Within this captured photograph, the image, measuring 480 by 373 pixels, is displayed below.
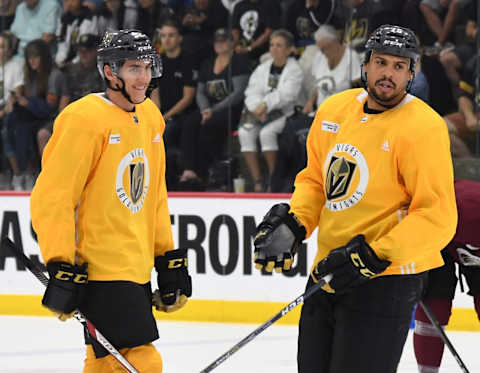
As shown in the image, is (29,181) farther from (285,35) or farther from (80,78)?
(285,35)

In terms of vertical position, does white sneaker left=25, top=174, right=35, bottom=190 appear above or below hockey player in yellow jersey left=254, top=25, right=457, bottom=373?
below

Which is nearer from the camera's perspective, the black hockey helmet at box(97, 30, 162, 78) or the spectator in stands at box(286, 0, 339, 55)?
the black hockey helmet at box(97, 30, 162, 78)

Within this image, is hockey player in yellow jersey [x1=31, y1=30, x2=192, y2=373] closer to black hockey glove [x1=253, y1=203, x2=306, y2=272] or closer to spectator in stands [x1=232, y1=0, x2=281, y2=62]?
black hockey glove [x1=253, y1=203, x2=306, y2=272]

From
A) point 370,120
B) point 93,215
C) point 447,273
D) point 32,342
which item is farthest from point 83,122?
point 32,342

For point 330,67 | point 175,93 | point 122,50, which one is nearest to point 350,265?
point 122,50

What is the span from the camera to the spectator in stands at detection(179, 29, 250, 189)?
5566mm

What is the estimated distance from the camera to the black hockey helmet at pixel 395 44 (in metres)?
2.30

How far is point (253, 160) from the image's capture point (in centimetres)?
553

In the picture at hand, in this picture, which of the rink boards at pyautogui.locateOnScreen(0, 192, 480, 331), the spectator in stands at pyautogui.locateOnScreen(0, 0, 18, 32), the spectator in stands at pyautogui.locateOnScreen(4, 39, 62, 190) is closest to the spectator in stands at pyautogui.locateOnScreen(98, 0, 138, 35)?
the spectator in stands at pyautogui.locateOnScreen(4, 39, 62, 190)

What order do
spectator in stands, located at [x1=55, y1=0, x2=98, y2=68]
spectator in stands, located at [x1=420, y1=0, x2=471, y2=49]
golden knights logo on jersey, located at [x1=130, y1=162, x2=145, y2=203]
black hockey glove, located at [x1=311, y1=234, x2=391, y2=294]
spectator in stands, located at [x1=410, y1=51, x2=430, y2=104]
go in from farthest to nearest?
spectator in stands, located at [x1=55, y1=0, x2=98, y2=68] → spectator in stands, located at [x1=420, y1=0, x2=471, y2=49] → spectator in stands, located at [x1=410, y1=51, x2=430, y2=104] → golden knights logo on jersey, located at [x1=130, y1=162, x2=145, y2=203] → black hockey glove, located at [x1=311, y1=234, x2=391, y2=294]

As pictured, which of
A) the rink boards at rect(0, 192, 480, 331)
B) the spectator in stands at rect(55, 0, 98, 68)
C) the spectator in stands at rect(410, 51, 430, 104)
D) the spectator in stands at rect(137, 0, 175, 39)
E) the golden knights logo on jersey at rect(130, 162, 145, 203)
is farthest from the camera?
the spectator in stands at rect(55, 0, 98, 68)

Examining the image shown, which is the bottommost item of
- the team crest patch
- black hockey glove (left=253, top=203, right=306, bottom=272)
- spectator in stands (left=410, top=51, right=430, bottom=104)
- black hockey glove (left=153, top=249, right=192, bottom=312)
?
black hockey glove (left=153, top=249, right=192, bottom=312)

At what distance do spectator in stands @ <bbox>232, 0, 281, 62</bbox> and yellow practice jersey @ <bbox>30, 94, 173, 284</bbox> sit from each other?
316 centimetres

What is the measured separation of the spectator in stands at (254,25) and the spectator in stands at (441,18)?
87cm
